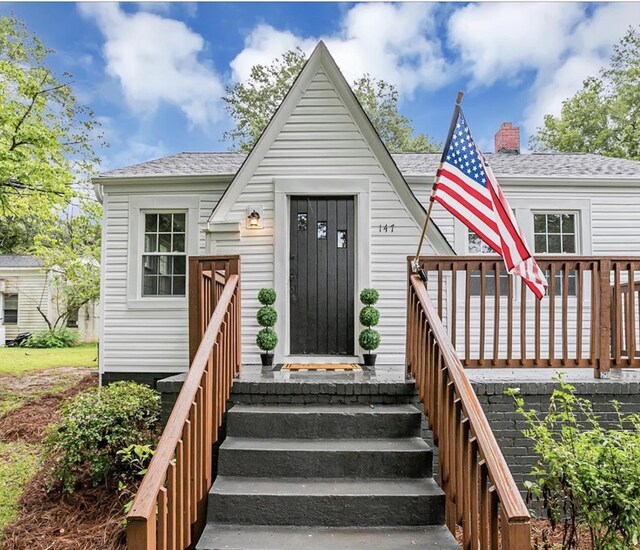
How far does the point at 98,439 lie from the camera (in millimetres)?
3729

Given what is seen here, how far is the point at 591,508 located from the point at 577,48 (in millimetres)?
21271

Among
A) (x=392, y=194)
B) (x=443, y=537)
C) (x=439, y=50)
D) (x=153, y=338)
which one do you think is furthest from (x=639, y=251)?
(x=439, y=50)

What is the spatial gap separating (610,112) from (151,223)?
64.4 ft

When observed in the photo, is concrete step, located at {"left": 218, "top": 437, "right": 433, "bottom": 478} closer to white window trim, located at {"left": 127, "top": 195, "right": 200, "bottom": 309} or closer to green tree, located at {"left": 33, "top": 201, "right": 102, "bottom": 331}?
Result: white window trim, located at {"left": 127, "top": 195, "right": 200, "bottom": 309}

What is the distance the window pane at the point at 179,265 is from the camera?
6.64 meters

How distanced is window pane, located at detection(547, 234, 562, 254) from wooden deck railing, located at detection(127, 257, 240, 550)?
5624mm

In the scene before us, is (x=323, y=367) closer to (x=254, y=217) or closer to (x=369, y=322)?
(x=369, y=322)

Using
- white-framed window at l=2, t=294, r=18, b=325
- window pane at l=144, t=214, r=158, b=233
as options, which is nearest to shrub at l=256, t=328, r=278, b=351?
window pane at l=144, t=214, r=158, b=233

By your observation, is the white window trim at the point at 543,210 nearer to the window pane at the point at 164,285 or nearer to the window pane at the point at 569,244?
the window pane at the point at 569,244

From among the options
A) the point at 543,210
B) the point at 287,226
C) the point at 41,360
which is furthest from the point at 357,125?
the point at 41,360

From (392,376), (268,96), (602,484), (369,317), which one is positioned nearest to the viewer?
(602,484)

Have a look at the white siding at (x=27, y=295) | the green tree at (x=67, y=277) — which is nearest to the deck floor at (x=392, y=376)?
the green tree at (x=67, y=277)

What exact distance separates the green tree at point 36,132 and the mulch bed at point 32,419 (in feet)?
13.6

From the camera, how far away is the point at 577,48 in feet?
57.3
